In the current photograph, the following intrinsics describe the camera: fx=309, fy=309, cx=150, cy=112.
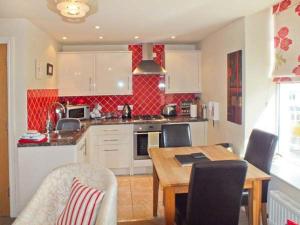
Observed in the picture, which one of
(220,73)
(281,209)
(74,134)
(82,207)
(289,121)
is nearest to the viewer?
(82,207)

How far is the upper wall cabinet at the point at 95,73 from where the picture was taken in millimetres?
5258

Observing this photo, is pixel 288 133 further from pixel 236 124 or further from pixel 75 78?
pixel 75 78

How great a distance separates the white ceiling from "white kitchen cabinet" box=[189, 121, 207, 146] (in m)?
A: 1.45

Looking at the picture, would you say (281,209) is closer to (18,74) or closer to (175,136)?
(175,136)

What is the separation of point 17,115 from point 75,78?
1.88 m

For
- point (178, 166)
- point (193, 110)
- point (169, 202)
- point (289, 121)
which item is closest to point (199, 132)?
point (193, 110)

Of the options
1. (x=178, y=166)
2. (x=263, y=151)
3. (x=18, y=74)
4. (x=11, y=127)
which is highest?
(x=18, y=74)

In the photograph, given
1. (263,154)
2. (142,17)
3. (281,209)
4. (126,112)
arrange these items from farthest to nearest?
1. (126,112)
2. (142,17)
3. (263,154)
4. (281,209)

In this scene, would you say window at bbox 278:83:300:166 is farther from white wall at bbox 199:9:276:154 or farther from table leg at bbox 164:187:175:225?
table leg at bbox 164:187:175:225

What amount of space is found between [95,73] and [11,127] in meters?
2.09

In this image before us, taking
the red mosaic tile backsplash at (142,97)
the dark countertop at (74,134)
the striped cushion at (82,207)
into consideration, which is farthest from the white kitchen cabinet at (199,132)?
the striped cushion at (82,207)

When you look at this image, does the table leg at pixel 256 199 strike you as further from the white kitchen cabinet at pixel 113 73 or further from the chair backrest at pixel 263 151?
the white kitchen cabinet at pixel 113 73

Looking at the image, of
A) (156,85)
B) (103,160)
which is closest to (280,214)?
(103,160)

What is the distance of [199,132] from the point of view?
17.0 feet
